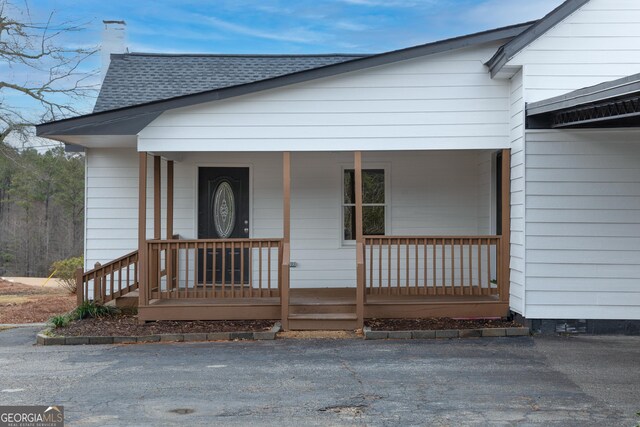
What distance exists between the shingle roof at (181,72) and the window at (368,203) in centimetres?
260

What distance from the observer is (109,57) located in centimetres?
1530

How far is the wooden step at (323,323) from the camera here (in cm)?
1045

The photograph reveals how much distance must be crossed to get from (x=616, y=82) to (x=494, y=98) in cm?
304

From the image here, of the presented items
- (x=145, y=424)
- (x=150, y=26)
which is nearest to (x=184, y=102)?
(x=145, y=424)

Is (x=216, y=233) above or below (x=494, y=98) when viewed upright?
below

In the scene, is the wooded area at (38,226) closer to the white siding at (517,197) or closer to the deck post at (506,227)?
the deck post at (506,227)

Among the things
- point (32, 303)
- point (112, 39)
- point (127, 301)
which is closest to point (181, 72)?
point (112, 39)

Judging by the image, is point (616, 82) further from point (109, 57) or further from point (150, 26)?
point (150, 26)

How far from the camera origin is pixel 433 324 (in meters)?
10.4

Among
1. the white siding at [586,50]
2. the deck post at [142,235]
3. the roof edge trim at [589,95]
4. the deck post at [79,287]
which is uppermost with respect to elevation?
the white siding at [586,50]

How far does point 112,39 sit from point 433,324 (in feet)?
30.3

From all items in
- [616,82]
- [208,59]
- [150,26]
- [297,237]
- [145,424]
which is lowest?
[145,424]

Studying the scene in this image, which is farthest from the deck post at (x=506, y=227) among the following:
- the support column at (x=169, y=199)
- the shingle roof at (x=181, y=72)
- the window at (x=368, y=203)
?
the support column at (x=169, y=199)

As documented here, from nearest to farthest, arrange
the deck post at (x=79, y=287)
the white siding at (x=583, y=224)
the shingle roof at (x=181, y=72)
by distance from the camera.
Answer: the white siding at (x=583, y=224), the deck post at (x=79, y=287), the shingle roof at (x=181, y=72)
